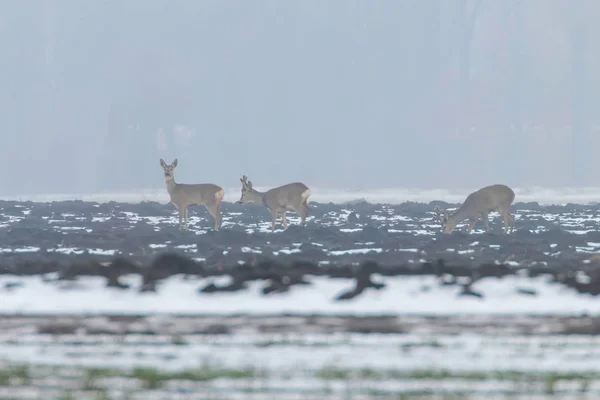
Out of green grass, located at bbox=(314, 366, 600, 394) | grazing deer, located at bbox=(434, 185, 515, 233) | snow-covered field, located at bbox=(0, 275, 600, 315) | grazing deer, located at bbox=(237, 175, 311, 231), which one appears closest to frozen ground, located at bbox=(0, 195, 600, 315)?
snow-covered field, located at bbox=(0, 275, 600, 315)

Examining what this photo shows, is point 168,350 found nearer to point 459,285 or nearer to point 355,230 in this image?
point 459,285

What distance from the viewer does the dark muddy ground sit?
659 inches

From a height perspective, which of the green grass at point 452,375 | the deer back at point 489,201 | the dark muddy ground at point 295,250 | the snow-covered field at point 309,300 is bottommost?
the green grass at point 452,375

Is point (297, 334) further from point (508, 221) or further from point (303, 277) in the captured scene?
point (508, 221)

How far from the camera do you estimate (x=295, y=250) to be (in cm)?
2742

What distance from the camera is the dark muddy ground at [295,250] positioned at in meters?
16.8

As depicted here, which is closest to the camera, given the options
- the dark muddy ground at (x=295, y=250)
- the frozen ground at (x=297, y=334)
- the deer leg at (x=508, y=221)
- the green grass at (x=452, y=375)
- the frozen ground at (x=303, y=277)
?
the frozen ground at (x=297, y=334)

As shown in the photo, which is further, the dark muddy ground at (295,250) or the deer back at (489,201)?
the deer back at (489,201)

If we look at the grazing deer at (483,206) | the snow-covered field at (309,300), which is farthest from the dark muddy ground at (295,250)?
the grazing deer at (483,206)

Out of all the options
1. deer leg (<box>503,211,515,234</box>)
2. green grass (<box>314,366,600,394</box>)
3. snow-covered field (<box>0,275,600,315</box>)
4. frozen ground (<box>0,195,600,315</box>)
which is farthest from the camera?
deer leg (<box>503,211,515,234</box>)

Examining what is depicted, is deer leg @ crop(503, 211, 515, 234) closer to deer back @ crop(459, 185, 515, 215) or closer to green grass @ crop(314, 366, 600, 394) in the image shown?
deer back @ crop(459, 185, 515, 215)

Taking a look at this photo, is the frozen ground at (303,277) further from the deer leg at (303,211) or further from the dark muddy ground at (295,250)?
the deer leg at (303,211)

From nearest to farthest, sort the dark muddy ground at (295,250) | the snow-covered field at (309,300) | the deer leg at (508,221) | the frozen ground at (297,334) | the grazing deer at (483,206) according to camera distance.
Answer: the frozen ground at (297,334) → the snow-covered field at (309,300) → the dark muddy ground at (295,250) → the deer leg at (508,221) → the grazing deer at (483,206)

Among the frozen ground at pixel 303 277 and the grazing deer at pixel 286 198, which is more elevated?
the grazing deer at pixel 286 198
